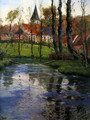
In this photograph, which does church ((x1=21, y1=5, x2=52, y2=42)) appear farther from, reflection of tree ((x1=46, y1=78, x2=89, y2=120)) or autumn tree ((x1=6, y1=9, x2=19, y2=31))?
reflection of tree ((x1=46, y1=78, x2=89, y2=120))

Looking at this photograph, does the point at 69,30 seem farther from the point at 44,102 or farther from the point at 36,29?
the point at 36,29

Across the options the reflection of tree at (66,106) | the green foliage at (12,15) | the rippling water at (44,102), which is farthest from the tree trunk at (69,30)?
the green foliage at (12,15)

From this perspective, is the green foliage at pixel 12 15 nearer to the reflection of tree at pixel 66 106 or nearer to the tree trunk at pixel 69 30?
the tree trunk at pixel 69 30

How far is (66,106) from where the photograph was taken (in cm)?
1070

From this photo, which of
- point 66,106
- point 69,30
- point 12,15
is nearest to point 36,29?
point 12,15

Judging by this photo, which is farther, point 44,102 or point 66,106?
point 44,102

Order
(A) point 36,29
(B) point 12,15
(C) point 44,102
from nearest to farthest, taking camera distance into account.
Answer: (C) point 44,102 → (B) point 12,15 → (A) point 36,29

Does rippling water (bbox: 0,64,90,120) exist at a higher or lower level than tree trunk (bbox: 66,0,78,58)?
lower

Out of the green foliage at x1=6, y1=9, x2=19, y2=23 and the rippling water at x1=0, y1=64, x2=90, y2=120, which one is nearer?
the rippling water at x1=0, y1=64, x2=90, y2=120

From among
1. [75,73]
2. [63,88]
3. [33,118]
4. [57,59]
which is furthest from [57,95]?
[57,59]

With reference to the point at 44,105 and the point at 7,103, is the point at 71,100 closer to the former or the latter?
the point at 44,105

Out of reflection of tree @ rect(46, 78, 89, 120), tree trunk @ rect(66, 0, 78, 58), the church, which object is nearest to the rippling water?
reflection of tree @ rect(46, 78, 89, 120)

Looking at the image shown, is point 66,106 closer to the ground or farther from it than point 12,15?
closer to the ground

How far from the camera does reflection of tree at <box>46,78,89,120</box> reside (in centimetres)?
914
